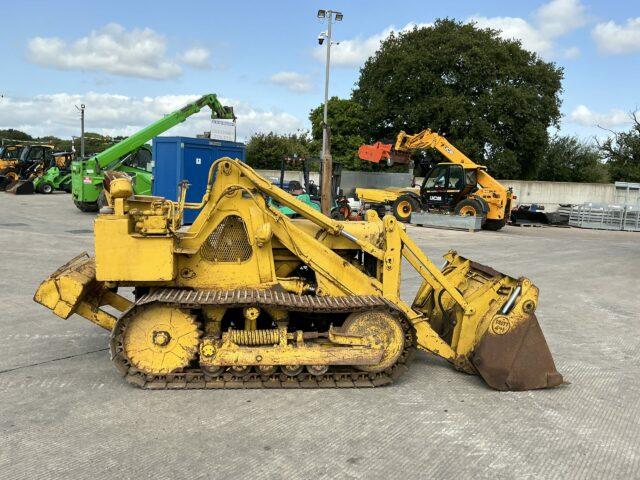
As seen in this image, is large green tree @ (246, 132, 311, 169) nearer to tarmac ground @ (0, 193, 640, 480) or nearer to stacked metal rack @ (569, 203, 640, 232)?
stacked metal rack @ (569, 203, 640, 232)

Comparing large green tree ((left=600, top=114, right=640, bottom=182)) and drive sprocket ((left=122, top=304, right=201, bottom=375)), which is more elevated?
large green tree ((left=600, top=114, right=640, bottom=182))

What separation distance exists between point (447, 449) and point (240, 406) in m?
1.56

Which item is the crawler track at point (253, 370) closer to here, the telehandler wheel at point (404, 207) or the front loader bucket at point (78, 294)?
the front loader bucket at point (78, 294)

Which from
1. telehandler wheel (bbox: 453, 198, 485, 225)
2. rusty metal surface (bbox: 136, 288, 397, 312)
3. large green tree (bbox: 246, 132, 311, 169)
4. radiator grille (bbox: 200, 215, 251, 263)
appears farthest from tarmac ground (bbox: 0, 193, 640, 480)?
large green tree (bbox: 246, 132, 311, 169)

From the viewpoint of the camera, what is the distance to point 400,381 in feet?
15.9

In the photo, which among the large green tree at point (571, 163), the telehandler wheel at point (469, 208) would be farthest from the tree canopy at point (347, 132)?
the telehandler wheel at point (469, 208)

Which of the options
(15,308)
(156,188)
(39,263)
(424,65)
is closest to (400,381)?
(15,308)

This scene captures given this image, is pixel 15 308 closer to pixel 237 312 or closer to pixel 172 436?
pixel 237 312

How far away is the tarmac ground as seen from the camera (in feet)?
11.2

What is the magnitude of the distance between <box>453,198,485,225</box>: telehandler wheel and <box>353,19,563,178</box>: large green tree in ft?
49.0

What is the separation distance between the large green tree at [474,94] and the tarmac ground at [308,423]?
31.0m

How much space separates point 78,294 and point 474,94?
35.8 metres

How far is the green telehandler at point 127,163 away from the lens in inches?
715

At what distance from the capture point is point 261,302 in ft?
14.6
